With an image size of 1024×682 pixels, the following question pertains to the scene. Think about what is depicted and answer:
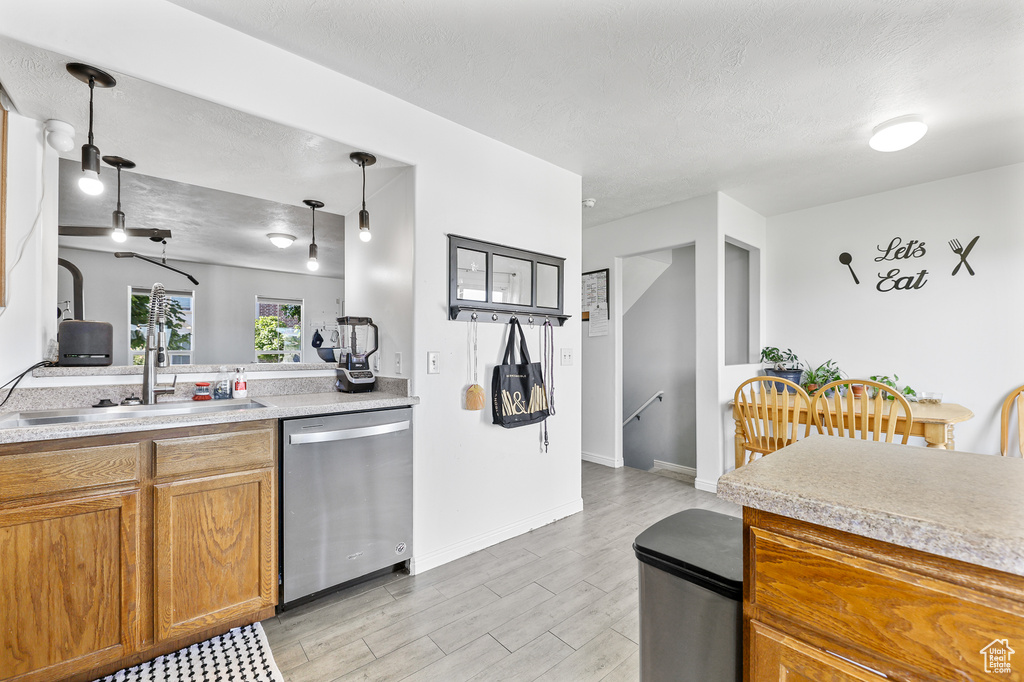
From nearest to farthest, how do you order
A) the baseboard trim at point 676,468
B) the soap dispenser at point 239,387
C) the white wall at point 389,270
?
1. the soap dispenser at point 239,387
2. the white wall at point 389,270
3. the baseboard trim at point 676,468

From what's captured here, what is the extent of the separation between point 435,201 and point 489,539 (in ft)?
→ 6.45

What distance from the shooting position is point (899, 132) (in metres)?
2.45

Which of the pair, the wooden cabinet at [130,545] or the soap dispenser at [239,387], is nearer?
the wooden cabinet at [130,545]

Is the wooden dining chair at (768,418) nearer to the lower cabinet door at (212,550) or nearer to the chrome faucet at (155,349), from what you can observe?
the lower cabinet door at (212,550)

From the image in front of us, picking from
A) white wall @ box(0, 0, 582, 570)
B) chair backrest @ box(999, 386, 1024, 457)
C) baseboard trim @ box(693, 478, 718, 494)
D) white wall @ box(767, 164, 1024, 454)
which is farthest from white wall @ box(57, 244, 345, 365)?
chair backrest @ box(999, 386, 1024, 457)

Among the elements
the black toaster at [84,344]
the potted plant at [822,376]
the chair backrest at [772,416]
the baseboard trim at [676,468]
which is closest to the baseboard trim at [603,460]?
the baseboard trim at [676,468]

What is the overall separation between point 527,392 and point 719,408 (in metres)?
1.80

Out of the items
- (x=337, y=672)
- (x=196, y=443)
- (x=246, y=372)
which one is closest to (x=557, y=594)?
(x=337, y=672)

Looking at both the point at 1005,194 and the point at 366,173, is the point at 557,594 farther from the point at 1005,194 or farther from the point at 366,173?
the point at 1005,194

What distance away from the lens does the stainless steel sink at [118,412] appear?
1683 mm

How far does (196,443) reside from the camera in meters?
1.68

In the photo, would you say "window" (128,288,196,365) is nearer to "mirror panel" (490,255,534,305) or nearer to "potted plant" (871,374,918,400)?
"mirror panel" (490,255,534,305)

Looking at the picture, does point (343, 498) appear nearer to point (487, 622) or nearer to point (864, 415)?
point (487, 622)

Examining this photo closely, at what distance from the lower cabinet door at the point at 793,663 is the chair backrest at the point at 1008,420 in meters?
3.38
